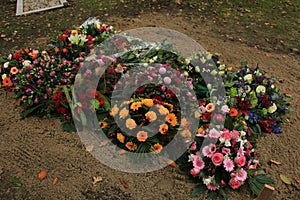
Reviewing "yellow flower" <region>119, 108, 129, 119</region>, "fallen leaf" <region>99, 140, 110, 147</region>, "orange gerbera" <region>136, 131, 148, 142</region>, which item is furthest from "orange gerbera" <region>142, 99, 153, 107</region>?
"fallen leaf" <region>99, 140, 110, 147</region>

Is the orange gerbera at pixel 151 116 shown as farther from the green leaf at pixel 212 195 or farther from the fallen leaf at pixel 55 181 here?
the fallen leaf at pixel 55 181

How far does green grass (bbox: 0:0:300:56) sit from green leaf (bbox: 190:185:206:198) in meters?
3.67

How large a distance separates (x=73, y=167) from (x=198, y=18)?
4.74 meters

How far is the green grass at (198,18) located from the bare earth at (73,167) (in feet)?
7.50

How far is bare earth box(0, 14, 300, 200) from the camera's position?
9.14 ft

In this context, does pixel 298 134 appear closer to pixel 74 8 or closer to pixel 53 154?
pixel 53 154

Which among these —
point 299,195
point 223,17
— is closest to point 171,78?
point 299,195

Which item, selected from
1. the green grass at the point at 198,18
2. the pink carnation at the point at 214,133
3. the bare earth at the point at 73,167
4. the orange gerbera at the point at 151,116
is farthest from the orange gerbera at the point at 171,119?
the green grass at the point at 198,18

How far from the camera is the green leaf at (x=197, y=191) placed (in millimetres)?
2795

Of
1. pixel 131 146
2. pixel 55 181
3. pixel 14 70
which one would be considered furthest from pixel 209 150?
pixel 14 70

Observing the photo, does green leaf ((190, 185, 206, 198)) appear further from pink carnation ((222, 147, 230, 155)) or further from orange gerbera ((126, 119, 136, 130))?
orange gerbera ((126, 119, 136, 130))

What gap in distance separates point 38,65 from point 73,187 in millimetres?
1725

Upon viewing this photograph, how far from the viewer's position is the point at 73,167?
2.97m

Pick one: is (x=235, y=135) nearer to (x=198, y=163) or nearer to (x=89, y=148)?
(x=198, y=163)
